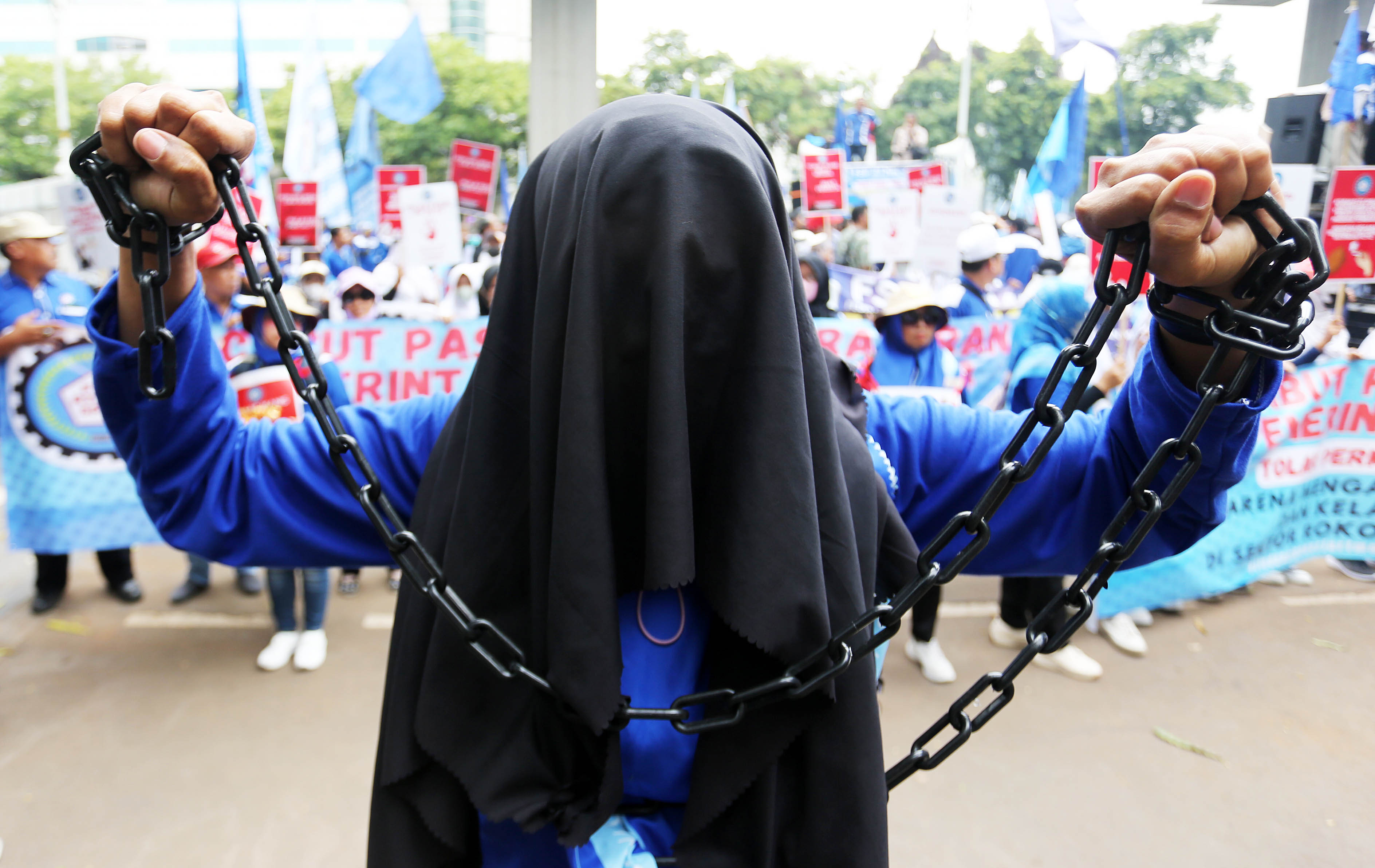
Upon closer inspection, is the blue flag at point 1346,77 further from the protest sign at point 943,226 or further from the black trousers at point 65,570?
the black trousers at point 65,570

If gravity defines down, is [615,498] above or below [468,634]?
above

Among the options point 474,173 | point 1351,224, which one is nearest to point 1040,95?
point 474,173

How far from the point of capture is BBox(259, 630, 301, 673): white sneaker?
4832 millimetres

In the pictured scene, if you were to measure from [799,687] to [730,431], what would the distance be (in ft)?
1.02

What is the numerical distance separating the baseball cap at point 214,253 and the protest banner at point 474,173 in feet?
13.7

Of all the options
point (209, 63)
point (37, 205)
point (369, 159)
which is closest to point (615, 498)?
point (369, 159)

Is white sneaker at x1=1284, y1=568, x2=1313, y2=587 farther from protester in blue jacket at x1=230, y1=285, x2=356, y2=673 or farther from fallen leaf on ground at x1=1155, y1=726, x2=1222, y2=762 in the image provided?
protester in blue jacket at x1=230, y1=285, x2=356, y2=673

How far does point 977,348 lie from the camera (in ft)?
22.9

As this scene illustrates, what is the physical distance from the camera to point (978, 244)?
7145 millimetres

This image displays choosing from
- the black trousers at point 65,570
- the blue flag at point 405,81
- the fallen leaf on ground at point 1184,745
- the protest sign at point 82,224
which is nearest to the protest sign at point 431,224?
the blue flag at point 405,81

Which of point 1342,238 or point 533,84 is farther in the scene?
point 533,84

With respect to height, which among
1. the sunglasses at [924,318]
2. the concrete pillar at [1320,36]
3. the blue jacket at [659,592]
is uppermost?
Result: the concrete pillar at [1320,36]

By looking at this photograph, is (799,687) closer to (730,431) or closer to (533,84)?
(730,431)

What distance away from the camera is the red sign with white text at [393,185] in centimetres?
850
